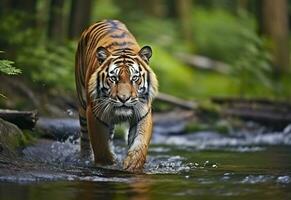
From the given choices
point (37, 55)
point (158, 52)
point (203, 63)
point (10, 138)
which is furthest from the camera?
point (203, 63)

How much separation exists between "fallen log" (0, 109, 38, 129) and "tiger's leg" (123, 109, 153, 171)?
1.66 meters

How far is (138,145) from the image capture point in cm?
838

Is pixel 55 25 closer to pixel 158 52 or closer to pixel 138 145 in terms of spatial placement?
pixel 158 52

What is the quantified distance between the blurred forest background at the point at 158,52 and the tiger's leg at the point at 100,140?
1100 mm

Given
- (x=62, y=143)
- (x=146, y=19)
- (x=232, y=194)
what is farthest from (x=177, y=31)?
(x=232, y=194)

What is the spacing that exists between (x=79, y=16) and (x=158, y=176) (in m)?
8.50

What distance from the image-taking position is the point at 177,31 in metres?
31.9

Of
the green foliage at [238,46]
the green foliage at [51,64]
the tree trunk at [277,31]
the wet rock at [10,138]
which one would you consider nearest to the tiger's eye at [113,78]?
the wet rock at [10,138]

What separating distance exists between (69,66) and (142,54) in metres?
6.30

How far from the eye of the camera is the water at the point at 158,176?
6508 mm

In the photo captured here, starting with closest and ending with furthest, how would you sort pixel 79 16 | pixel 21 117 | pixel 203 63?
1. pixel 21 117
2. pixel 79 16
3. pixel 203 63

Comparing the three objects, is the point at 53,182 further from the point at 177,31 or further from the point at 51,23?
the point at 177,31

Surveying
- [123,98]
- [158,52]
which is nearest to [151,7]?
[158,52]

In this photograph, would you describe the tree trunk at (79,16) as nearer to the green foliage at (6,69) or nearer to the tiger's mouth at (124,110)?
the tiger's mouth at (124,110)
